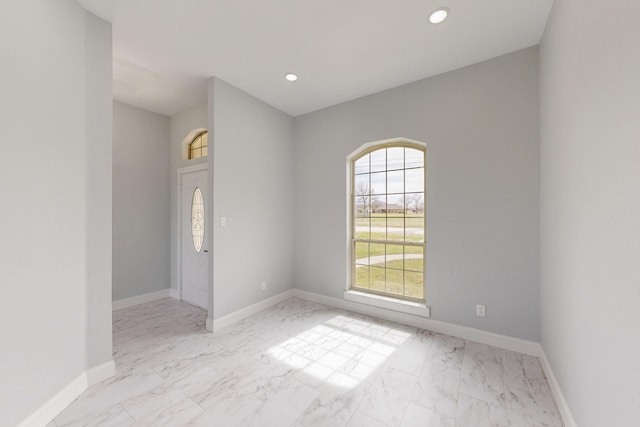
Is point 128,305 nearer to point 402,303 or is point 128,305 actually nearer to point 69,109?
point 69,109

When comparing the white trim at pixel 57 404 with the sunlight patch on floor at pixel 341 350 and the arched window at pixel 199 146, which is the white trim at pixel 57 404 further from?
the arched window at pixel 199 146

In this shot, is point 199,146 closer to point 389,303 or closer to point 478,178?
point 389,303

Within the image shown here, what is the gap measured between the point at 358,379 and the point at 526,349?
1.71 m

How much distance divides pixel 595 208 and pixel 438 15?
1.82 metres

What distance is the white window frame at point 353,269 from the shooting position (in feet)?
10.0

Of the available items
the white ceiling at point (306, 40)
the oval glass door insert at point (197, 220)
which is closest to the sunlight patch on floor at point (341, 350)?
the oval glass door insert at point (197, 220)

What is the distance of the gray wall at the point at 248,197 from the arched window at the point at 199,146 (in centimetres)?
106

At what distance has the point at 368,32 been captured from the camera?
2254 millimetres

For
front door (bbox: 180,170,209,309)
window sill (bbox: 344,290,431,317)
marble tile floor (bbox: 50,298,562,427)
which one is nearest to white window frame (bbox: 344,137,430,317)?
window sill (bbox: 344,290,431,317)

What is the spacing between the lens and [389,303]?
10.6 feet

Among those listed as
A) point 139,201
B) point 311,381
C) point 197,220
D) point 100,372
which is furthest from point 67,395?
point 139,201

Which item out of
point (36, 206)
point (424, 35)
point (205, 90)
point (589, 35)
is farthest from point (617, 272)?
point (205, 90)

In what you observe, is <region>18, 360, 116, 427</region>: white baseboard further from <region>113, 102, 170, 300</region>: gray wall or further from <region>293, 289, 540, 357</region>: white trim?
<region>293, 289, 540, 357</region>: white trim

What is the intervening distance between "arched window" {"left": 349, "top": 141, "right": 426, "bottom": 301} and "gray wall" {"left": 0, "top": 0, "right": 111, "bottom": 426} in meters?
2.85
